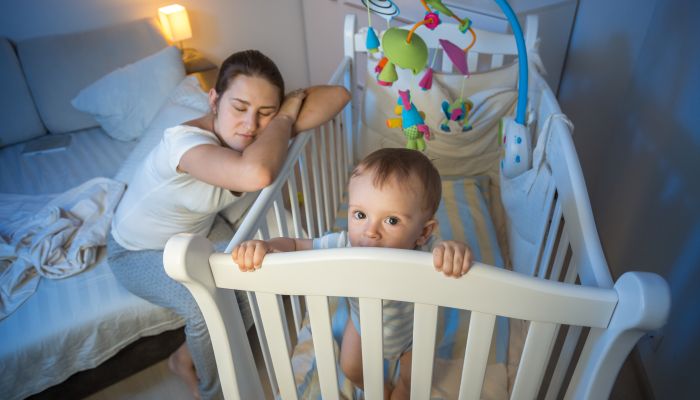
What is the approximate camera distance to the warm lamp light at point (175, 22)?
2594 millimetres

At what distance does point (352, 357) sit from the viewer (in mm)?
999

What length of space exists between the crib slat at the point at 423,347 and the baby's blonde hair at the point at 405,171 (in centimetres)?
29

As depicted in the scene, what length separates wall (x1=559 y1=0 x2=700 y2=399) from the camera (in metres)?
1.18

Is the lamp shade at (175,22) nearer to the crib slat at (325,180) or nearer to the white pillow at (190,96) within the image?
the white pillow at (190,96)

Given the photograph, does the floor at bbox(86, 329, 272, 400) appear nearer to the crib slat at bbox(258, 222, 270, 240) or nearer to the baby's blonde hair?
the crib slat at bbox(258, 222, 270, 240)

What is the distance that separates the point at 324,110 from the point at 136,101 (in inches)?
56.3

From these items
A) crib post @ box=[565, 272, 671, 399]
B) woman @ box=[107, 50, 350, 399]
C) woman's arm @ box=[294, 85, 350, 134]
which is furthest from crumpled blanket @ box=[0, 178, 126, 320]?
crib post @ box=[565, 272, 671, 399]

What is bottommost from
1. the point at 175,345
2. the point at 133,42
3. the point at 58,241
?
the point at 175,345

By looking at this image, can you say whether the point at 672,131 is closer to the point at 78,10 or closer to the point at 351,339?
the point at 351,339

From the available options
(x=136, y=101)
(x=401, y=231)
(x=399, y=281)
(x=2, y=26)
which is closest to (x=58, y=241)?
(x=136, y=101)

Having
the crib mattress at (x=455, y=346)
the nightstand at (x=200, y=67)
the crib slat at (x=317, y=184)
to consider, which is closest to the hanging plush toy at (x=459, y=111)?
the crib mattress at (x=455, y=346)

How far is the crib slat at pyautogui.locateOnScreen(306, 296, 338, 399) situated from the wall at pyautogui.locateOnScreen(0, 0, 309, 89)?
2.67 meters

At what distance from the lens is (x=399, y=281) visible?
0.63 meters

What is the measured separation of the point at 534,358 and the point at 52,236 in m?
1.48
